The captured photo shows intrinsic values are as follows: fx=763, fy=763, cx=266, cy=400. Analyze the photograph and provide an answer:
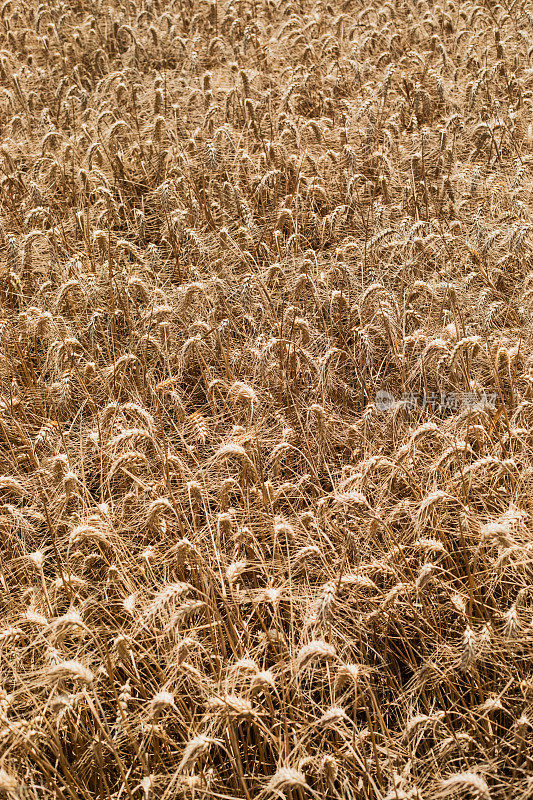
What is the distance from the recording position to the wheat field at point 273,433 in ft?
5.82

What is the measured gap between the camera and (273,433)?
268cm

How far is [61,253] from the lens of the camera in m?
3.72

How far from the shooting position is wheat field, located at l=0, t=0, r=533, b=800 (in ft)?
5.82

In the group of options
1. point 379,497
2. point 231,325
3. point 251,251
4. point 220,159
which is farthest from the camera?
point 220,159

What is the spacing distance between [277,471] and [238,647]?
56cm

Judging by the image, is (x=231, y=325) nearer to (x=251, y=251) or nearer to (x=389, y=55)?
(x=251, y=251)

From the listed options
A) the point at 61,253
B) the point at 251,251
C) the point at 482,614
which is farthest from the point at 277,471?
the point at 61,253

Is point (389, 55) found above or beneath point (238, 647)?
above

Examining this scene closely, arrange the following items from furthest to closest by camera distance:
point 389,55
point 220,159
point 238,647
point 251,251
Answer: point 389,55
point 220,159
point 251,251
point 238,647

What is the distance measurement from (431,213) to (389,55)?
200cm

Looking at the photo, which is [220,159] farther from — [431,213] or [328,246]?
[431,213]

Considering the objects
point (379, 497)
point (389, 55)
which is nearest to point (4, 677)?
point (379, 497)

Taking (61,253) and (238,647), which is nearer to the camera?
(238,647)

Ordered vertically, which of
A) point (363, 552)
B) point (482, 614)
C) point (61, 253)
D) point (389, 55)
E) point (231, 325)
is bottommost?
point (482, 614)
